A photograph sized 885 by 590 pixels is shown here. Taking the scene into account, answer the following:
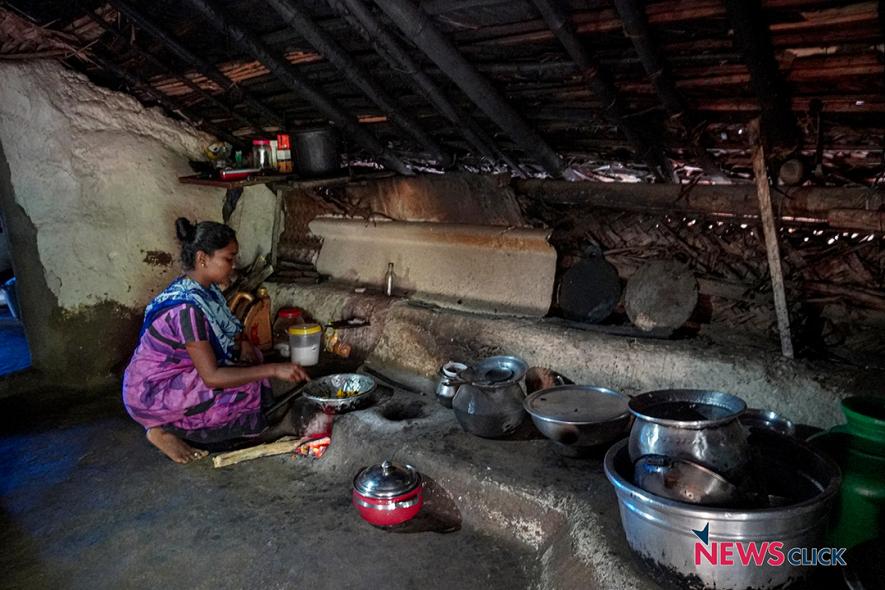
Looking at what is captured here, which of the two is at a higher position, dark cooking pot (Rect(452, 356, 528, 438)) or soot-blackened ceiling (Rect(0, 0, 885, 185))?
soot-blackened ceiling (Rect(0, 0, 885, 185))

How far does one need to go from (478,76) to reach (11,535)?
153 inches

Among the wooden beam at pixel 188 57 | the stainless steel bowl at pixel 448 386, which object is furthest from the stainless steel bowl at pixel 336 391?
the wooden beam at pixel 188 57

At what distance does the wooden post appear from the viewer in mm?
3215

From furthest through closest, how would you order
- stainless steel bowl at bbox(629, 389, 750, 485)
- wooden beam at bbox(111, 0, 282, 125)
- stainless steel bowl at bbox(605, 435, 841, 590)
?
wooden beam at bbox(111, 0, 282, 125), stainless steel bowl at bbox(629, 389, 750, 485), stainless steel bowl at bbox(605, 435, 841, 590)

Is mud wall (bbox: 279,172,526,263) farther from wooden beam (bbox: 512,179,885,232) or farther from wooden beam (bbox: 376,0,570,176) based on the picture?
wooden beam (bbox: 376,0,570,176)

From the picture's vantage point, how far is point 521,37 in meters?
3.25

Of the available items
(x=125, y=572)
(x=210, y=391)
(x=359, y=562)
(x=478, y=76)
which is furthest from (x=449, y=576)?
(x=478, y=76)

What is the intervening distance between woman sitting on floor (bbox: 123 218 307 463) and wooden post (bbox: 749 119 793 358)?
9.88 feet

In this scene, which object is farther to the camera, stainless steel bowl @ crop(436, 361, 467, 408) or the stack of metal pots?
stainless steel bowl @ crop(436, 361, 467, 408)

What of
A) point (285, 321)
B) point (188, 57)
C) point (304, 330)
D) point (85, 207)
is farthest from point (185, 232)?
point (85, 207)

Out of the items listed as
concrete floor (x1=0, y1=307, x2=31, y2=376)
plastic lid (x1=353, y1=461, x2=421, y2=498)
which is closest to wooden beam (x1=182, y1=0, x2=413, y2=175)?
plastic lid (x1=353, y1=461, x2=421, y2=498)

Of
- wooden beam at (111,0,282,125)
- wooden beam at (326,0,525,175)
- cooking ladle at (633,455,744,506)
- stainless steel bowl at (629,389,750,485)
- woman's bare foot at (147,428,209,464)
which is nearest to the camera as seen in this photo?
cooking ladle at (633,455,744,506)

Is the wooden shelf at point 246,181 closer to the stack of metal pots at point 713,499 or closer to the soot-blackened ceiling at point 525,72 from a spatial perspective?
the soot-blackened ceiling at point 525,72

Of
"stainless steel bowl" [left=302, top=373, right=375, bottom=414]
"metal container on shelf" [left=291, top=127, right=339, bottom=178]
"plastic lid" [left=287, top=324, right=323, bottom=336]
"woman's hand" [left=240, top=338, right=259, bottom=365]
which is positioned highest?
"metal container on shelf" [left=291, top=127, right=339, bottom=178]
